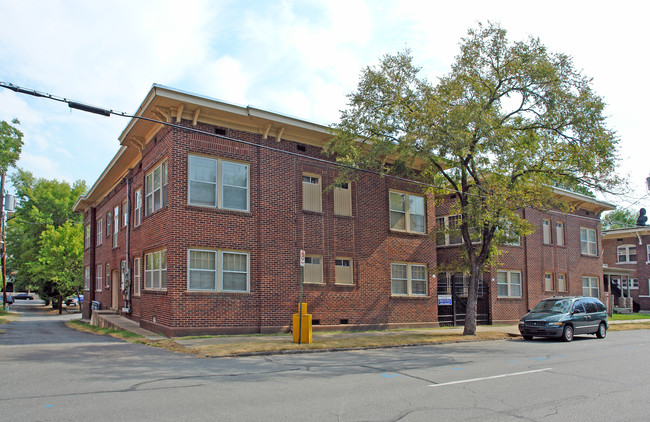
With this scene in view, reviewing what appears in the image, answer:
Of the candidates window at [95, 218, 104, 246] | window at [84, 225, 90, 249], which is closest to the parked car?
window at [95, 218, 104, 246]

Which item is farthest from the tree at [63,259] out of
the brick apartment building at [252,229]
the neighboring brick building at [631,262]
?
the neighboring brick building at [631,262]

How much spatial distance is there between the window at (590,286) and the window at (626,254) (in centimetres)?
1569

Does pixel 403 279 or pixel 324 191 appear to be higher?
pixel 324 191

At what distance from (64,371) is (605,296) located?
120 feet

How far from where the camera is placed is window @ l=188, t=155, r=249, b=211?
17.9m

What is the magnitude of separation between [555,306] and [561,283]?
13072 mm

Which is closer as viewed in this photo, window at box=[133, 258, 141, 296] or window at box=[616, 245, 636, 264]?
window at box=[133, 258, 141, 296]

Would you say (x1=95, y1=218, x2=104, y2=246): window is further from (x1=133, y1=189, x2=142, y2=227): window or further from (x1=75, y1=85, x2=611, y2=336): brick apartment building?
(x1=133, y1=189, x2=142, y2=227): window

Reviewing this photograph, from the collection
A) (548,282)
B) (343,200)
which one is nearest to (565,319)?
(343,200)

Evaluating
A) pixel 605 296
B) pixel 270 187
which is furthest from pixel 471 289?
pixel 605 296

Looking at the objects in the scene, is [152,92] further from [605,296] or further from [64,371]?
[605,296]

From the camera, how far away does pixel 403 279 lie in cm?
2355

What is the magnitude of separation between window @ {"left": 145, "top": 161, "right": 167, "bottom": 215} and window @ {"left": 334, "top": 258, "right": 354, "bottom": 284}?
7282 millimetres

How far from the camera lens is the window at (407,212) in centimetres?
2352
